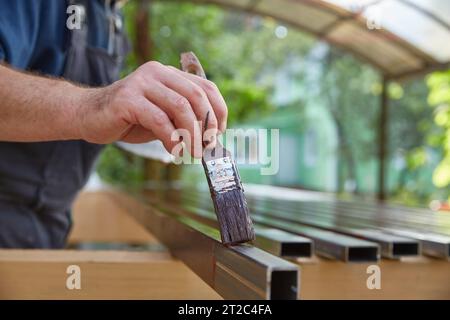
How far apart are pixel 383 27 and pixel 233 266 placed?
15.4 ft

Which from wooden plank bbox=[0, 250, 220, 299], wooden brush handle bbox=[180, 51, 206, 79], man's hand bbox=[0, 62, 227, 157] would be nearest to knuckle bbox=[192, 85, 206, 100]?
man's hand bbox=[0, 62, 227, 157]

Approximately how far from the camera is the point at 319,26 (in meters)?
5.57

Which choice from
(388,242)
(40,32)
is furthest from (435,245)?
(40,32)

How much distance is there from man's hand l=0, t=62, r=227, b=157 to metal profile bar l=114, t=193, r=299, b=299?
0.49 ft

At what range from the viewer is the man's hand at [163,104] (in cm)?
81

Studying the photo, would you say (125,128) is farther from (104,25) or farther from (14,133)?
(104,25)

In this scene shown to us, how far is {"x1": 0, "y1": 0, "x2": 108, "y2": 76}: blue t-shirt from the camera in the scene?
1.22 meters

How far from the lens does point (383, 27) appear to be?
5.14 metres

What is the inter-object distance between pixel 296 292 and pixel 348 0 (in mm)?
4302

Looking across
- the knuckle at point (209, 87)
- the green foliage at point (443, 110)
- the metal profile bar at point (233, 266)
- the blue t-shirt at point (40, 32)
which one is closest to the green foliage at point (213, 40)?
the green foliage at point (443, 110)

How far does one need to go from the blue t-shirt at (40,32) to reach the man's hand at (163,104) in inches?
16.7

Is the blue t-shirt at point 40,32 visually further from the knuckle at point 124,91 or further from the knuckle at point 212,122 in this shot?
the knuckle at point 212,122

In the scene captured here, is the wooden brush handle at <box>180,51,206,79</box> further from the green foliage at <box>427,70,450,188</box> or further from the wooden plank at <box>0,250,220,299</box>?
the green foliage at <box>427,70,450,188</box>
